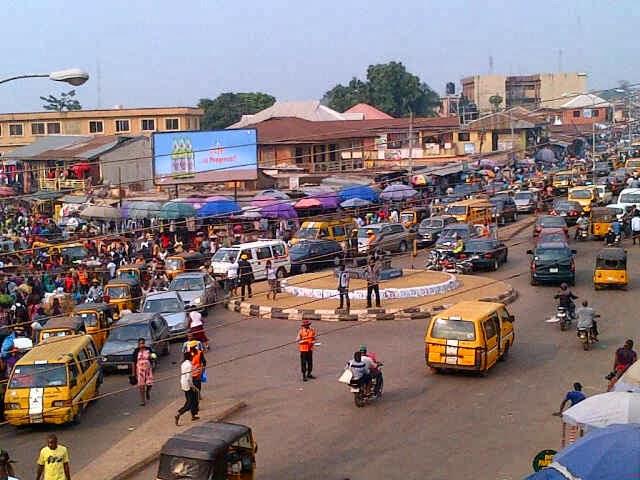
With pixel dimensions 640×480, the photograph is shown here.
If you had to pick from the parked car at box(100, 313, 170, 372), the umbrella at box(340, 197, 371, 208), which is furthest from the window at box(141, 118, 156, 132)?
the parked car at box(100, 313, 170, 372)

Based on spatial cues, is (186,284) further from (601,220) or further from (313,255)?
(601,220)

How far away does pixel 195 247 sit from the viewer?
3625cm

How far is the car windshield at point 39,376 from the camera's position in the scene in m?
16.0

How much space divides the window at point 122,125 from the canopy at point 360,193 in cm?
3805

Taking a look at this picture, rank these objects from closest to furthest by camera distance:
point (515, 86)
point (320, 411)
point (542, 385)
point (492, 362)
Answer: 1. point (320, 411)
2. point (542, 385)
3. point (492, 362)
4. point (515, 86)

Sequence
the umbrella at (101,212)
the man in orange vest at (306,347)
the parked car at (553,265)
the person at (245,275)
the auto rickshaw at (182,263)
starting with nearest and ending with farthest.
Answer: the man in orange vest at (306,347) → the person at (245,275) → the parked car at (553,265) → the auto rickshaw at (182,263) → the umbrella at (101,212)

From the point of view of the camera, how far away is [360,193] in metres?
42.1

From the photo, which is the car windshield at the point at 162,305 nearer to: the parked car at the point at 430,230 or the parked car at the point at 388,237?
the parked car at the point at 388,237

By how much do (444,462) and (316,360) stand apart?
7.40 m

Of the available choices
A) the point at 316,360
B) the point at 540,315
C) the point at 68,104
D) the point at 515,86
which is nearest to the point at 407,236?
the point at 540,315

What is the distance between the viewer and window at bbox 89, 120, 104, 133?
77.4 m

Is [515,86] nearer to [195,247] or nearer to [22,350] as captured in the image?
[195,247]

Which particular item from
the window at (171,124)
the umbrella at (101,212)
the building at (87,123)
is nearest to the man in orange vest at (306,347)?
the umbrella at (101,212)

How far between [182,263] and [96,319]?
8604 mm
